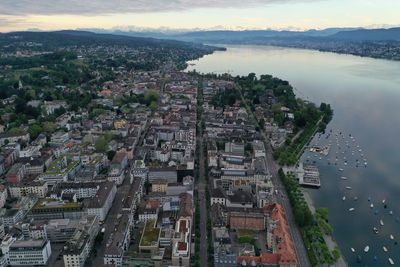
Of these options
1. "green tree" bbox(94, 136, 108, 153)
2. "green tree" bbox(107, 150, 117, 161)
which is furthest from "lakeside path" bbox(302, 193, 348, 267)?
"green tree" bbox(94, 136, 108, 153)

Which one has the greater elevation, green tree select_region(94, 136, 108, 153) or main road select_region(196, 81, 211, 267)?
green tree select_region(94, 136, 108, 153)

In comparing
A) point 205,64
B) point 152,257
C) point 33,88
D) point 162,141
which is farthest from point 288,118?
point 205,64

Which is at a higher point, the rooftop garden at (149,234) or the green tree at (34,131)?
the rooftop garden at (149,234)

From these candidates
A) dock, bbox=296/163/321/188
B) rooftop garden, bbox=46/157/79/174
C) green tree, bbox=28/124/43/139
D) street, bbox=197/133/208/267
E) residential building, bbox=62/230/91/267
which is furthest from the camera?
Result: green tree, bbox=28/124/43/139

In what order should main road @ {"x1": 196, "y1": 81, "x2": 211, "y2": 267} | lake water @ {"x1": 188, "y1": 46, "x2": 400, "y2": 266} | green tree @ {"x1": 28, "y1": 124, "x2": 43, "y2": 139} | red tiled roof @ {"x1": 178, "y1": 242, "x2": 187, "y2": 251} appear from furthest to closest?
green tree @ {"x1": 28, "y1": 124, "x2": 43, "y2": 139}
lake water @ {"x1": 188, "y1": 46, "x2": 400, "y2": 266}
main road @ {"x1": 196, "y1": 81, "x2": 211, "y2": 267}
red tiled roof @ {"x1": 178, "y1": 242, "x2": 187, "y2": 251}

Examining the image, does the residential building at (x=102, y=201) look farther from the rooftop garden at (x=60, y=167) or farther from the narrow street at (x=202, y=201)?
the narrow street at (x=202, y=201)

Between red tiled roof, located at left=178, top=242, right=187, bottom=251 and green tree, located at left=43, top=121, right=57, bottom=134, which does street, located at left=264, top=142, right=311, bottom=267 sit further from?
green tree, located at left=43, top=121, right=57, bottom=134

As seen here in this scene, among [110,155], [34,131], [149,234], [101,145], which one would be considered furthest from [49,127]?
[149,234]

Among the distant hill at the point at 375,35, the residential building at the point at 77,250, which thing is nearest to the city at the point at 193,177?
the residential building at the point at 77,250
